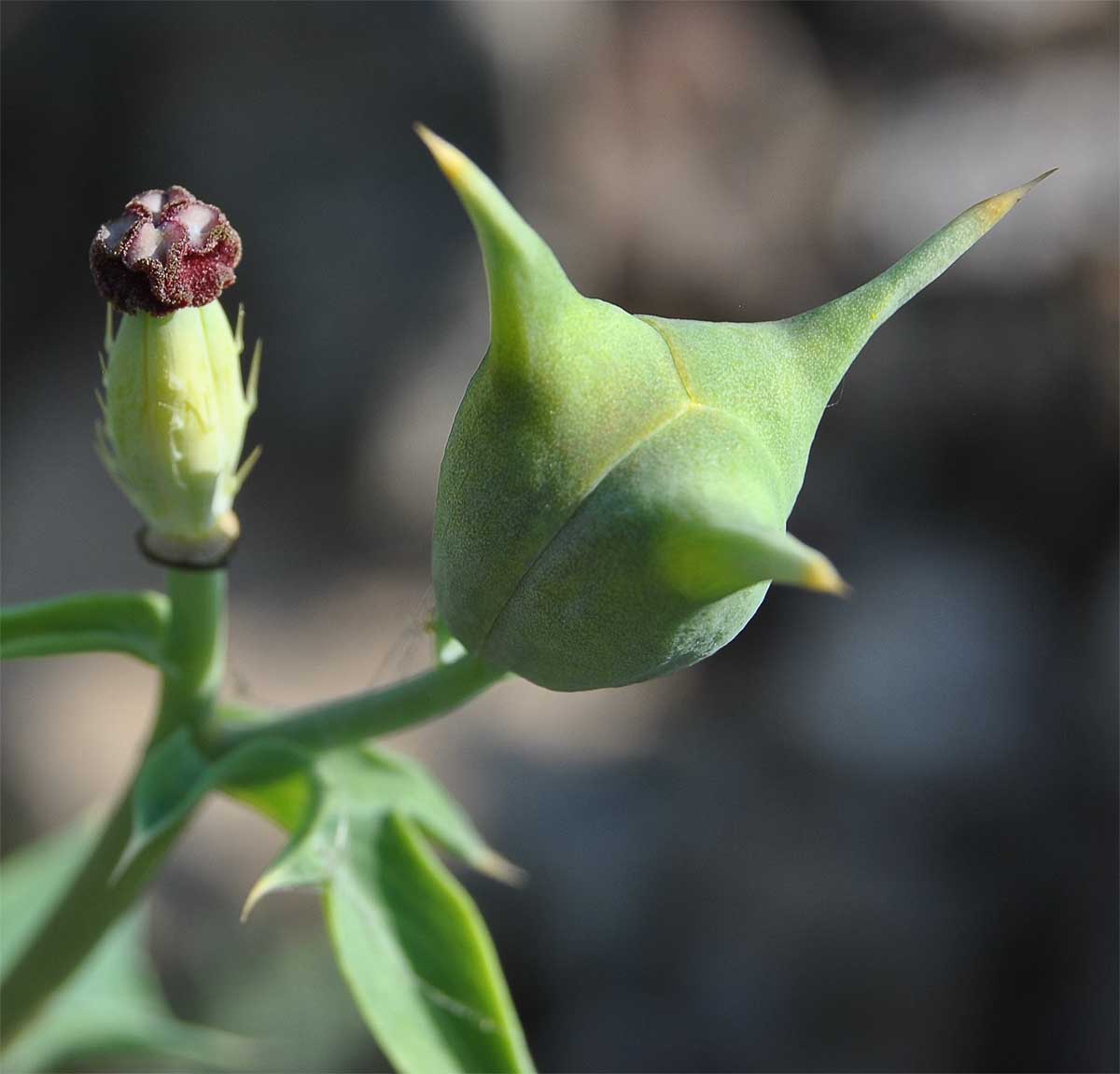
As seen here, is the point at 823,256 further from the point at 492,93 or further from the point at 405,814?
the point at 405,814

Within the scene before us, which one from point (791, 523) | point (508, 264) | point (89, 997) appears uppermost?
point (508, 264)

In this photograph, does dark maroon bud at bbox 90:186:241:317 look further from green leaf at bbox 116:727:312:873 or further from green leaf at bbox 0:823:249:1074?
green leaf at bbox 0:823:249:1074

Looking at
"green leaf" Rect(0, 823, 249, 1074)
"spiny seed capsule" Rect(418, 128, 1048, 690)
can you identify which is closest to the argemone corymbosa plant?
"spiny seed capsule" Rect(418, 128, 1048, 690)

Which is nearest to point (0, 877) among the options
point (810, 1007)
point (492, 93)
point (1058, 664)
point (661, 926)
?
point (661, 926)

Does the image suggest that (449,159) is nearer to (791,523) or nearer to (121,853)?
(121,853)

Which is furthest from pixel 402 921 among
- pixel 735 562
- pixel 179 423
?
pixel 735 562

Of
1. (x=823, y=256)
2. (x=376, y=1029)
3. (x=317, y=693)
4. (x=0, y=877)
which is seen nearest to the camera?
(x=376, y=1029)

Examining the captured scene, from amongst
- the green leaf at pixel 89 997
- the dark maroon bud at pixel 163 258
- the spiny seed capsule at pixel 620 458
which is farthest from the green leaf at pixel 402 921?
the green leaf at pixel 89 997
